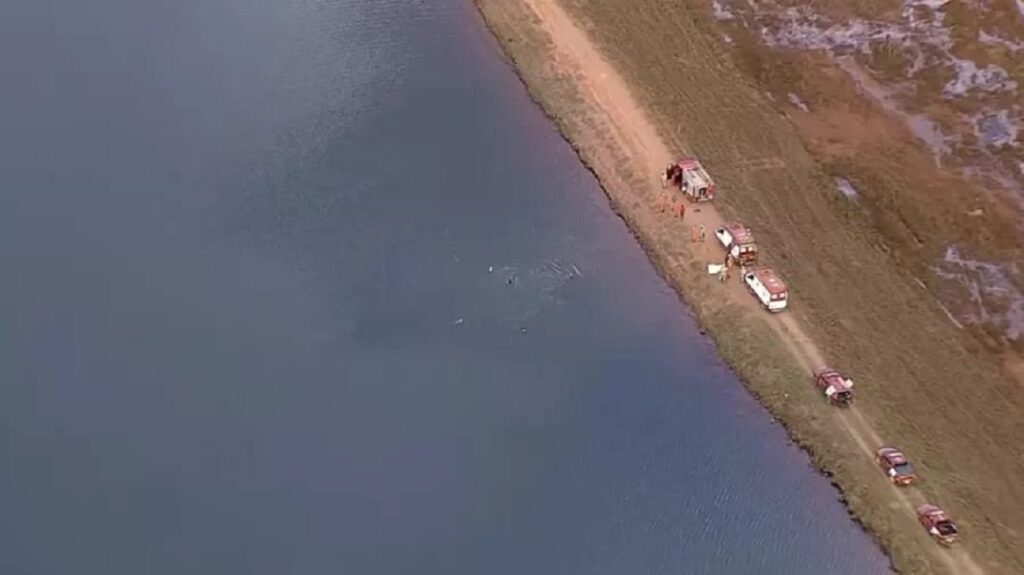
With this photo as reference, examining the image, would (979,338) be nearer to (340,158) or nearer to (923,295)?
(923,295)

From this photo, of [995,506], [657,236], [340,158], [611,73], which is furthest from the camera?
[611,73]

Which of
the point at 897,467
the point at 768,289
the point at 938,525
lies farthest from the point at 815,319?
the point at 938,525

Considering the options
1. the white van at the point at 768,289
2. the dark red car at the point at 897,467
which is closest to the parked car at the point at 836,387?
the dark red car at the point at 897,467

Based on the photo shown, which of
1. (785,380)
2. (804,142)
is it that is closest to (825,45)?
(804,142)

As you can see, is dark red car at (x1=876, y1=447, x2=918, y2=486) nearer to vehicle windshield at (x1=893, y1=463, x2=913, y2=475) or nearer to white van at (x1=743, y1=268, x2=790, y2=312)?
vehicle windshield at (x1=893, y1=463, x2=913, y2=475)

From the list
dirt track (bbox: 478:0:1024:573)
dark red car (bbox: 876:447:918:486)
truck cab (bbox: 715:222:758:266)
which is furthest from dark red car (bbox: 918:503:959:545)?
truck cab (bbox: 715:222:758:266)
